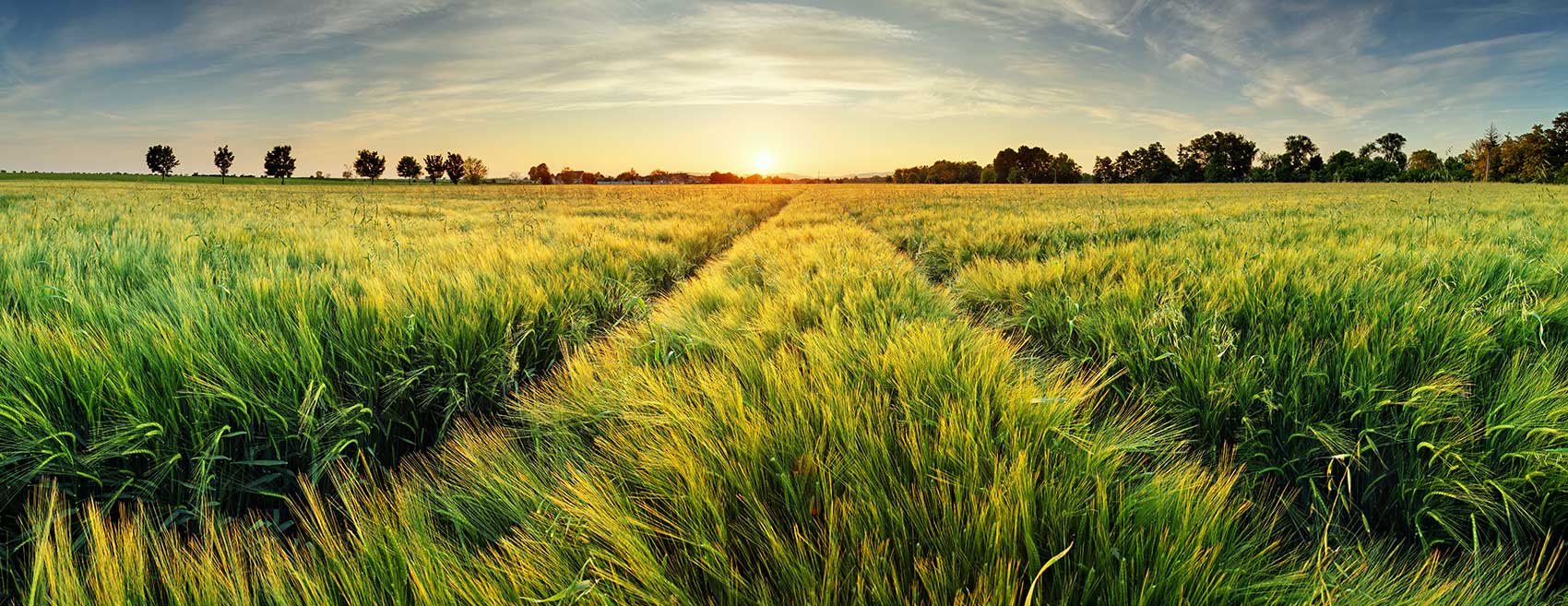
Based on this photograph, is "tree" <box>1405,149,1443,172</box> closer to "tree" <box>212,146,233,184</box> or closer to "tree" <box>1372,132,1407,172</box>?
"tree" <box>1372,132,1407,172</box>

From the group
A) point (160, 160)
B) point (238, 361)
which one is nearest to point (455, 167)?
point (160, 160)

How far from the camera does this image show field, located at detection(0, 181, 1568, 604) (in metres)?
0.89

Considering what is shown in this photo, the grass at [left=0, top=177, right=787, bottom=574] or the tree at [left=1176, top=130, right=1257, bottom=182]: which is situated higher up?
the tree at [left=1176, top=130, right=1257, bottom=182]

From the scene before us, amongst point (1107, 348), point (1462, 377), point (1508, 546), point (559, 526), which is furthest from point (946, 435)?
point (1462, 377)

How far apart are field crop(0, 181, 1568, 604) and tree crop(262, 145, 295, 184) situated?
431 feet

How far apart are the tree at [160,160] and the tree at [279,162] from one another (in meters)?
19.3

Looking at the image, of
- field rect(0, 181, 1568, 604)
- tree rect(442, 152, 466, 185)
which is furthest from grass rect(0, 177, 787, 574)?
tree rect(442, 152, 466, 185)

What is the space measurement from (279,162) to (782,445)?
5340 inches

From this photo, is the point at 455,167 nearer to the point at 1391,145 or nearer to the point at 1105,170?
the point at 1105,170

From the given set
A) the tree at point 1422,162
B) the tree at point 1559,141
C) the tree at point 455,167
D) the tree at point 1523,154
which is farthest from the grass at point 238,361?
the tree at point 455,167

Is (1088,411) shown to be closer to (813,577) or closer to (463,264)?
(813,577)

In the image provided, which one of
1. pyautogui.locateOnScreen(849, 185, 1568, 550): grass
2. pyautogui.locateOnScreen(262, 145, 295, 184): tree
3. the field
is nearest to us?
the field

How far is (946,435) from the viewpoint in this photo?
3.89 feet

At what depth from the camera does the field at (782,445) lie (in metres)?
0.89
